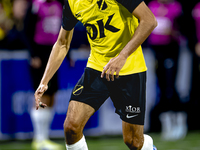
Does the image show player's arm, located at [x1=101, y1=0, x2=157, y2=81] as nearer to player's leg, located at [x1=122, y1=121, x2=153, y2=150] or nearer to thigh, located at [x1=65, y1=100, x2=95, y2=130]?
thigh, located at [x1=65, y1=100, x2=95, y2=130]

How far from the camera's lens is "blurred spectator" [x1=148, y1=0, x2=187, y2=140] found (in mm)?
7668

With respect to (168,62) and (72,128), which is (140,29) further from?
(168,62)

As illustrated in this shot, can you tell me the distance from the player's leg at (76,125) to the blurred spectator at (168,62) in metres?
3.75

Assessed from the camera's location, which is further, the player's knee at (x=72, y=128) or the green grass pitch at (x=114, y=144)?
the green grass pitch at (x=114, y=144)

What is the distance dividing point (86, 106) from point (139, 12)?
3.32 feet

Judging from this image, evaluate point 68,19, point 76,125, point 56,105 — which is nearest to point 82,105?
point 76,125

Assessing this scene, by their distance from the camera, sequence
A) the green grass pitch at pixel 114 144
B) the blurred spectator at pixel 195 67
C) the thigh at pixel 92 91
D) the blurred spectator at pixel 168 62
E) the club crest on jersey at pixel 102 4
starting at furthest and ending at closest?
1. the blurred spectator at pixel 195 67
2. the blurred spectator at pixel 168 62
3. the green grass pitch at pixel 114 144
4. the thigh at pixel 92 91
5. the club crest on jersey at pixel 102 4

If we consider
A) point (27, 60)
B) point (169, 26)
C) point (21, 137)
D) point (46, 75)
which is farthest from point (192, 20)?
point (46, 75)

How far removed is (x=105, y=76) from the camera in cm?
421

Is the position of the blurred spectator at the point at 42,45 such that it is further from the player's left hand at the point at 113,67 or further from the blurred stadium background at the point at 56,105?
the player's left hand at the point at 113,67

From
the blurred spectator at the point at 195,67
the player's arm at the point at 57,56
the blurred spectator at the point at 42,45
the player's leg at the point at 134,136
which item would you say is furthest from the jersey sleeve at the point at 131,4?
the blurred spectator at the point at 195,67

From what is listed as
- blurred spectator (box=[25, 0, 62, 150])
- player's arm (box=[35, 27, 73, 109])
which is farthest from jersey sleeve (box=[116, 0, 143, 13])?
blurred spectator (box=[25, 0, 62, 150])

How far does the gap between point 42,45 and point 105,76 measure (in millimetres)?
3047

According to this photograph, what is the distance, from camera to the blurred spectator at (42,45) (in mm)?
6855
